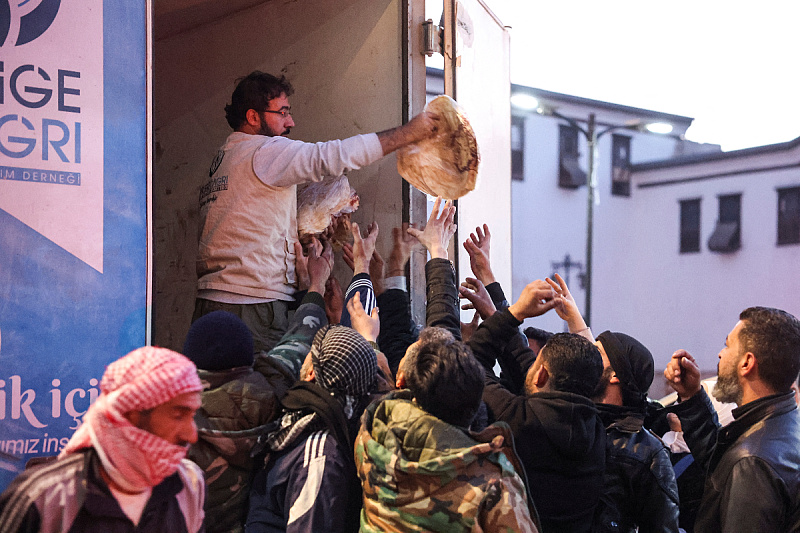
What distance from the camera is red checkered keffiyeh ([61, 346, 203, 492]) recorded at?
1542 mm

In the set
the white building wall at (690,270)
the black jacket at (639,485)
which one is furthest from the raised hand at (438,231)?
the white building wall at (690,270)

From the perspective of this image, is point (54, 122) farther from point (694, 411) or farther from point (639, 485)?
point (694, 411)

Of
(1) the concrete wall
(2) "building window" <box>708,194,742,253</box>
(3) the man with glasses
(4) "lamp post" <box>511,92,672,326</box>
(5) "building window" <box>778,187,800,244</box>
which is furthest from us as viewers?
(2) "building window" <box>708,194,742,253</box>

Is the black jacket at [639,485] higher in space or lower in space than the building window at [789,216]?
lower

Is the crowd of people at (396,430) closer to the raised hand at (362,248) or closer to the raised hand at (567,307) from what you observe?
the raised hand at (567,307)

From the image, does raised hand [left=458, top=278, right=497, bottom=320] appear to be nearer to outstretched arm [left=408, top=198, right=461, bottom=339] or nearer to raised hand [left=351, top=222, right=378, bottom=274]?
outstretched arm [left=408, top=198, right=461, bottom=339]

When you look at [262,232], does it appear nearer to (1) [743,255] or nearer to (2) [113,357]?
(2) [113,357]

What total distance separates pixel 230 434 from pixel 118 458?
0.77 meters

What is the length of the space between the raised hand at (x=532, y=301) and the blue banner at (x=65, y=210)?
1436 millimetres

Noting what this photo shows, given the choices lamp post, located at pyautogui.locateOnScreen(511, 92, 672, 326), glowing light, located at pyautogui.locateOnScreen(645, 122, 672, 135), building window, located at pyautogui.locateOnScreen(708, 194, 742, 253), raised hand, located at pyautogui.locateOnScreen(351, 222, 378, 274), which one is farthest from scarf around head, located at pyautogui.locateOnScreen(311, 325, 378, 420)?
building window, located at pyautogui.locateOnScreen(708, 194, 742, 253)

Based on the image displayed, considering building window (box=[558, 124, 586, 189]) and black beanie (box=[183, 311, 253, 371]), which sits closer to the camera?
black beanie (box=[183, 311, 253, 371])

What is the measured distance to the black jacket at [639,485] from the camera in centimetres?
271

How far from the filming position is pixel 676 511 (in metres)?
2.72

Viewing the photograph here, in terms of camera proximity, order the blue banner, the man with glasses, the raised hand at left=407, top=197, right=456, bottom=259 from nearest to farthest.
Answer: the blue banner, the man with glasses, the raised hand at left=407, top=197, right=456, bottom=259
